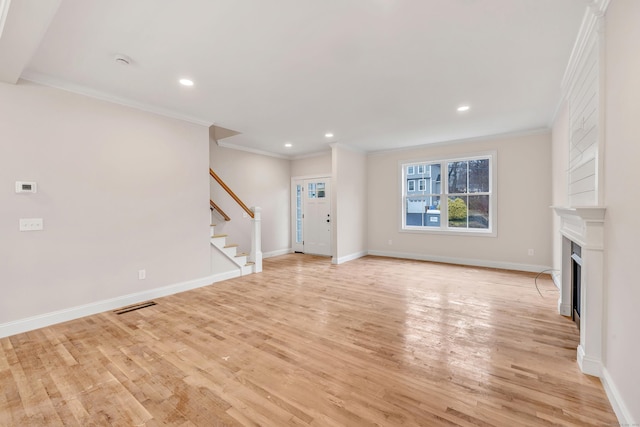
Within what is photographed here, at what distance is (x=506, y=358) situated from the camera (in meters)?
2.27

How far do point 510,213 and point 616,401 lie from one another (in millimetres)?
4295

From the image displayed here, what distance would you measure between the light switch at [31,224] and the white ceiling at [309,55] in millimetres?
1452

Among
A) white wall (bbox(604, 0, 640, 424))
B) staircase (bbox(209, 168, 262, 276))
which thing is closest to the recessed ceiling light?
staircase (bbox(209, 168, 262, 276))

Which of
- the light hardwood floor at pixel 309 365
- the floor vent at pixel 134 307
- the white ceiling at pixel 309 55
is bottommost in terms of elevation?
the light hardwood floor at pixel 309 365

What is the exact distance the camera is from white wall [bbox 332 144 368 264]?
597 cm

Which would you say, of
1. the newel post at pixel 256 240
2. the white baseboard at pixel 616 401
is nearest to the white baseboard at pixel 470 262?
the newel post at pixel 256 240

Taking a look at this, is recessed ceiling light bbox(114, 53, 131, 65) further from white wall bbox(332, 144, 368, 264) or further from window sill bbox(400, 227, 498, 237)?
window sill bbox(400, 227, 498, 237)

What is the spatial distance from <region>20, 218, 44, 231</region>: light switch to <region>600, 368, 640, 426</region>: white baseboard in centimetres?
492

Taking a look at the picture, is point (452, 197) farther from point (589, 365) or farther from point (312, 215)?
point (589, 365)

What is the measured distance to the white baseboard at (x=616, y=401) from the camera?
150 cm

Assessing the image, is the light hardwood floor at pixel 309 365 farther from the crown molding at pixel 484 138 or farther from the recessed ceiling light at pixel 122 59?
the crown molding at pixel 484 138

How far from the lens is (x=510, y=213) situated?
534cm

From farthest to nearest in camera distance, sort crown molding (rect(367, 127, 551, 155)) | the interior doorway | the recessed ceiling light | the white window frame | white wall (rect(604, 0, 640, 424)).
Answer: the interior doorway, the white window frame, crown molding (rect(367, 127, 551, 155)), the recessed ceiling light, white wall (rect(604, 0, 640, 424))

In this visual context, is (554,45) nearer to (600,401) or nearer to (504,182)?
(600,401)
